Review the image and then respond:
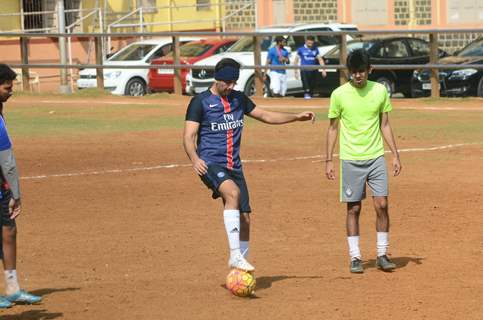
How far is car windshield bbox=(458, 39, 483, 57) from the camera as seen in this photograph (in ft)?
93.8

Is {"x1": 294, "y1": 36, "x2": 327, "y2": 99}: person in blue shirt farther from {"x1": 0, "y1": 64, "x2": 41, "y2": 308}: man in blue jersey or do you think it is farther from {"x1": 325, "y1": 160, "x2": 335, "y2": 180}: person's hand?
{"x1": 0, "y1": 64, "x2": 41, "y2": 308}: man in blue jersey

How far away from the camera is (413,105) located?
26.0 meters

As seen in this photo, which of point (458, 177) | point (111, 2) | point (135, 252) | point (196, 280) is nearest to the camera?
point (196, 280)

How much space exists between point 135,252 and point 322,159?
6.95 metres

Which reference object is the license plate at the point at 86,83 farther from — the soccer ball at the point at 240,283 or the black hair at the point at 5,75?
the soccer ball at the point at 240,283

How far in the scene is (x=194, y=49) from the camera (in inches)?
1329

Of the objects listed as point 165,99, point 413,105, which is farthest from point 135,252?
point 165,99

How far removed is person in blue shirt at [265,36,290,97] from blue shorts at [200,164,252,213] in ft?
64.0

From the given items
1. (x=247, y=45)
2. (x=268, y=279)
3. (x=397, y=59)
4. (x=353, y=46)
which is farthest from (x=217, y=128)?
(x=247, y=45)

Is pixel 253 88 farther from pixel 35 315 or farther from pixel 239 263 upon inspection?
pixel 35 315

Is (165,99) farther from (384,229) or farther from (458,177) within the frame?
(384,229)

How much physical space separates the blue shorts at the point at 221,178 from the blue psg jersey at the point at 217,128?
0.05 meters

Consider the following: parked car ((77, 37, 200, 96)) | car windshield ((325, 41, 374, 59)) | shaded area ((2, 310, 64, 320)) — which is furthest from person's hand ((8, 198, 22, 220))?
parked car ((77, 37, 200, 96))

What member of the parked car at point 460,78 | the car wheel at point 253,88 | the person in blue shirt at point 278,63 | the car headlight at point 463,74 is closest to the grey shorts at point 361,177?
the parked car at point 460,78
